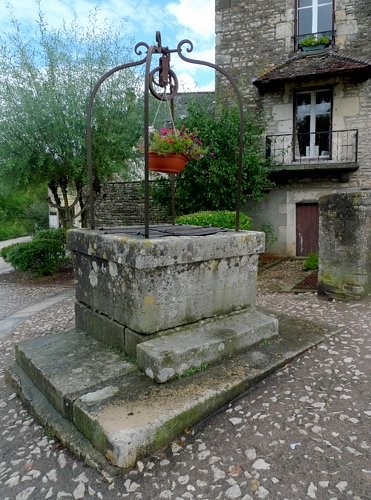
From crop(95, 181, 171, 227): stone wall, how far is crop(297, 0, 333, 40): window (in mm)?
7028

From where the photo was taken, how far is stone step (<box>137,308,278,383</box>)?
241 cm

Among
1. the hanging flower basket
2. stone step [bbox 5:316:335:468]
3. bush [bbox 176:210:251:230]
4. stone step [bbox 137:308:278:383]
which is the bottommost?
stone step [bbox 5:316:335:468]

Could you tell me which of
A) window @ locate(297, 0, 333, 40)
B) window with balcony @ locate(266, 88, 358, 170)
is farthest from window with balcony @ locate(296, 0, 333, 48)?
window with balcony @ locate(266, 88, 358, 170)

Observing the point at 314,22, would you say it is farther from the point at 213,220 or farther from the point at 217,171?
the point at 213,220

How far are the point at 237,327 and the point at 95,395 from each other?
126 cm

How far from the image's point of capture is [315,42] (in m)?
10.1

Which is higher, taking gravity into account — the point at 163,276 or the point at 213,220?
the point at 213,220

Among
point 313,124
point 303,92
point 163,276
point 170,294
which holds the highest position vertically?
point 303,92

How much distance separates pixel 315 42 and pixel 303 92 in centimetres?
131

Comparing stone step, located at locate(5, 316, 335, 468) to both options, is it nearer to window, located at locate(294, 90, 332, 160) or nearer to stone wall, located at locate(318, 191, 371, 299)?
stone wall, located at locate(318, 191, 371, 299)

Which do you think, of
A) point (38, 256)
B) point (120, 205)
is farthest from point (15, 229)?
point (38, 256)

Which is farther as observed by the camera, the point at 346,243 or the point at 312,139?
the point at 312,139

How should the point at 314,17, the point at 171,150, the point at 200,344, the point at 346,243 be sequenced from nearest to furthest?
the point at 200,344, the point at 171,150, the point at 346,243, the point at 314,17

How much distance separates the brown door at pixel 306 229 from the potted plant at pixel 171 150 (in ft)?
27.9
